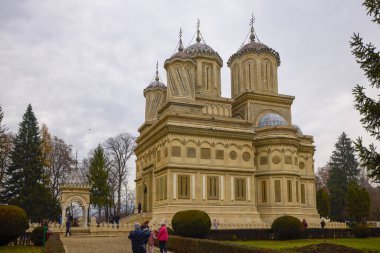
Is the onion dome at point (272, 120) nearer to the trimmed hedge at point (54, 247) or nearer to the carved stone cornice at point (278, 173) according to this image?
the carved stone cornice at point (278, 173)

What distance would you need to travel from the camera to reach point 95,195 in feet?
141

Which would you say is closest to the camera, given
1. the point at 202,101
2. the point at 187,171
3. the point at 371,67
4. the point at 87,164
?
the point at 371,67

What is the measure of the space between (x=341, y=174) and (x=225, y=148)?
2904 cm

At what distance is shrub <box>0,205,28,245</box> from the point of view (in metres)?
18.0

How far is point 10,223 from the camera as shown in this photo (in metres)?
18.0

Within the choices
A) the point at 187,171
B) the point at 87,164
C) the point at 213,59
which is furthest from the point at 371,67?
the point at 87,164

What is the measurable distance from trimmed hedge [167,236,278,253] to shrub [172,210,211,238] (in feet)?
11.2

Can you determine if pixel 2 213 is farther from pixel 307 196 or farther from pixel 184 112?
pixel 307 196

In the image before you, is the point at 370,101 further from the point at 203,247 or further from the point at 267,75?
the point at 267,75

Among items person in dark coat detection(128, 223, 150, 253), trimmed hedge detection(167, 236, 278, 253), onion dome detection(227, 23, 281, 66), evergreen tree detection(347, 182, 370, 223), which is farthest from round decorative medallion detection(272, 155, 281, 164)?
person in dark coat detection(128, 223, 150, 253)

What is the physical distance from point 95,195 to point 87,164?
1233 centimetres

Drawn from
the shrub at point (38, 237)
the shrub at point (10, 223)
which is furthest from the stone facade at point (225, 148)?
the shrub at point (10, 223)

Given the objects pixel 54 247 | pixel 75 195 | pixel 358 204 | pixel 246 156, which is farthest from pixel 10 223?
pixel 358 204

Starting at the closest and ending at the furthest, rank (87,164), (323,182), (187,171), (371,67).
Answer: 1. (371,67)
2. (187,171)
3. (87,164)
4. (323,182)
